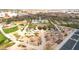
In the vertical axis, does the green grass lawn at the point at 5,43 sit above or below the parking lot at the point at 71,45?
above

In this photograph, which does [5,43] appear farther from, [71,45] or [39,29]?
[71,45]

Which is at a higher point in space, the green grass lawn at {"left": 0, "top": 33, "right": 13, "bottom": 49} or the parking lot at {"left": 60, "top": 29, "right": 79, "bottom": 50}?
the green grass lawn at {"left": 0, "top": 33, "right": 13, "bottom": 49}

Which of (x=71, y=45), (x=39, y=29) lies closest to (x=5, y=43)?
(x=39, y=29)

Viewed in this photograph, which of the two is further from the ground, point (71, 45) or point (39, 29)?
point (39, 29)

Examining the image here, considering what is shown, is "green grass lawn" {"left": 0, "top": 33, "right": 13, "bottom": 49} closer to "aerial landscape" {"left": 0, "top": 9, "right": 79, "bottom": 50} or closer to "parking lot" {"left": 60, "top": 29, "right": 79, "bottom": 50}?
"aerial landscape" {"left": 0, "top": 9, "right": 79, "bottom": 50}

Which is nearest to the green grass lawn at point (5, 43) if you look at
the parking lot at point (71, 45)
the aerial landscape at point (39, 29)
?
the aerial landscape at point (39, 29)

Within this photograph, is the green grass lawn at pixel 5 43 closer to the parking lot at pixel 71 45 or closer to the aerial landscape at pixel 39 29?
the aerial landscape at pixel 39 29

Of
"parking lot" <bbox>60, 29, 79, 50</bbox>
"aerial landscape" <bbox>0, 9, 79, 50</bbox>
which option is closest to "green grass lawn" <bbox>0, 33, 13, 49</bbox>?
"aerial landscape" <bbox>0, 9, 79, 50</bbox>
